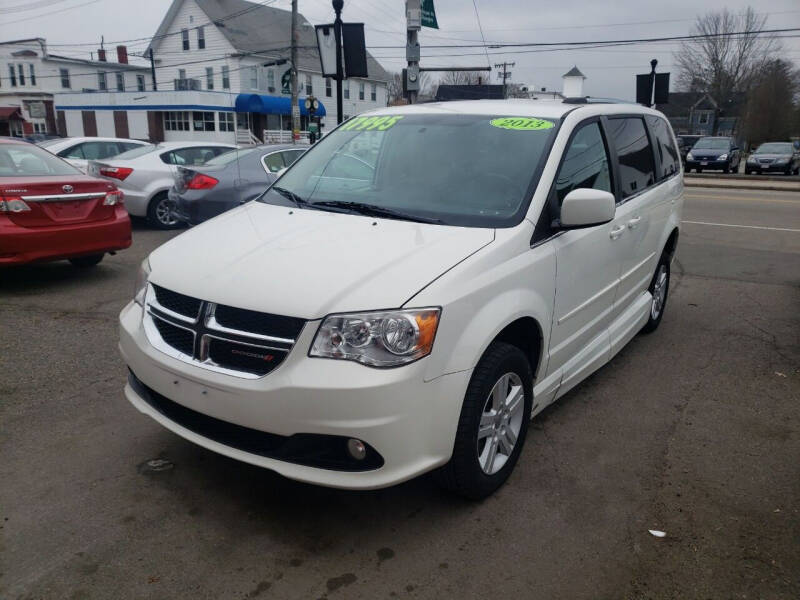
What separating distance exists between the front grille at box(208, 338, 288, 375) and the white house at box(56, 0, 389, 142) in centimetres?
4279

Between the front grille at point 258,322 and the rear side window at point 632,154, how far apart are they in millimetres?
2725

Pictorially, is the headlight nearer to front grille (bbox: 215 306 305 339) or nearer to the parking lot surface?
front grille (bbox: 215 306 305 339)

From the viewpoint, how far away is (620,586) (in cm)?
265

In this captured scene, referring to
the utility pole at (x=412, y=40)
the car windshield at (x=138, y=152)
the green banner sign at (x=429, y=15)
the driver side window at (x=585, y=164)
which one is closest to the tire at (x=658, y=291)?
the driver side window at (x=585, y=164)

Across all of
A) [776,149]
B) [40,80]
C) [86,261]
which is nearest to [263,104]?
[40,80]

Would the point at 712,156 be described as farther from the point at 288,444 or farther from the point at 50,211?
the point at 288,444

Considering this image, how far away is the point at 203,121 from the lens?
46094 millimetres

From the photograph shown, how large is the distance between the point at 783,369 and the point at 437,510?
341cm

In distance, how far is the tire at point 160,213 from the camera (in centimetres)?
1079

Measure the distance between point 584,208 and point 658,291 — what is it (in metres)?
2.81

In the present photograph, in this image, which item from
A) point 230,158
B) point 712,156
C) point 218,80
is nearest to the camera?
point 230,158

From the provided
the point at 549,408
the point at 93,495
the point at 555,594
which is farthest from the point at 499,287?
the point at 93,495

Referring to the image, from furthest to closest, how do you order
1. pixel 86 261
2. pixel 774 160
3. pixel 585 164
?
pixel 774 160 → pixel 86 261 → pixel 585 164

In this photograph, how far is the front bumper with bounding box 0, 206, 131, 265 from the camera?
630cm
